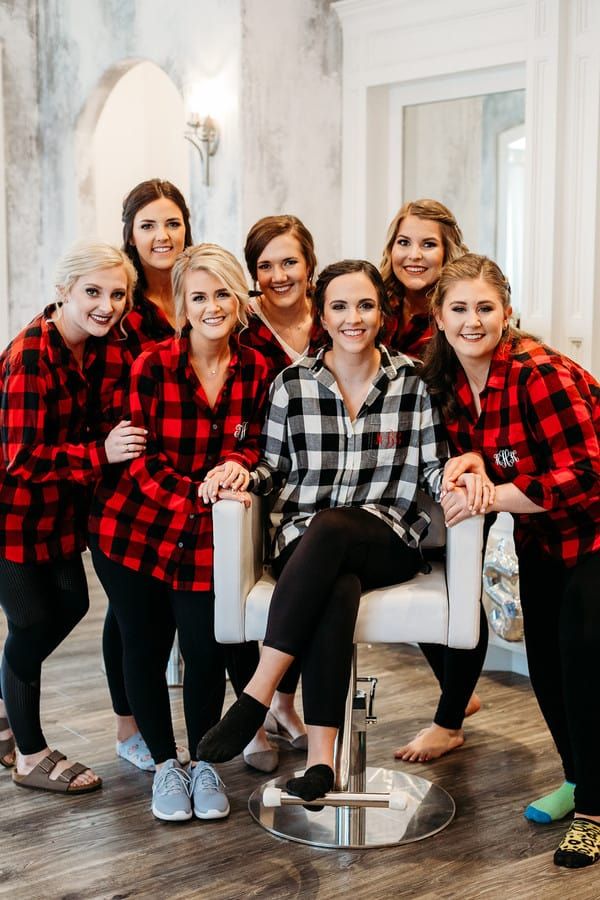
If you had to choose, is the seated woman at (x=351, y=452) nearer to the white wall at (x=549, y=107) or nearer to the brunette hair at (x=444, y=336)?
the brunette hair at (x=444, y=336)

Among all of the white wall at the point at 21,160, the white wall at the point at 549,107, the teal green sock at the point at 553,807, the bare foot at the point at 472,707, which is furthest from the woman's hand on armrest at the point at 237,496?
the white wall at the point at 21,160

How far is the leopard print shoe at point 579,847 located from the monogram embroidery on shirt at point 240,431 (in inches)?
46.2

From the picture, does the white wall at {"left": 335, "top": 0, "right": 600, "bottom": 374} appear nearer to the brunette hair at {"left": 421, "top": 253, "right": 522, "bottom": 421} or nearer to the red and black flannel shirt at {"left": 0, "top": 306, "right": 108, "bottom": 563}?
the brunette hair at {"left": 421, "top": 253, "right": 522, "bottom": 421}

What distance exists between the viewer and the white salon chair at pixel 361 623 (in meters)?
2.47

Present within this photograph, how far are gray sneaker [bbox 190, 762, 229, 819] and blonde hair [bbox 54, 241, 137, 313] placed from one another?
3.99ft

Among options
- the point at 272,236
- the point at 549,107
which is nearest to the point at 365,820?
the point at 272,236

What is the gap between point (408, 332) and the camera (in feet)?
9.79

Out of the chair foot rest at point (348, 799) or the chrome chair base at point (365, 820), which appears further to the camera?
the chrome chair base at point (365, 820)

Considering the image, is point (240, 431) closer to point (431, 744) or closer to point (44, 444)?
point (44, 444)

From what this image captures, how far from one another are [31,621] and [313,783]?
0.88 meters

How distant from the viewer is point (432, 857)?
250 centimetres

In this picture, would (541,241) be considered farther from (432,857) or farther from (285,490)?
(432,857)

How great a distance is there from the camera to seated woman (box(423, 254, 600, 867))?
239 centimetres

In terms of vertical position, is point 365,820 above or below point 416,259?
below
